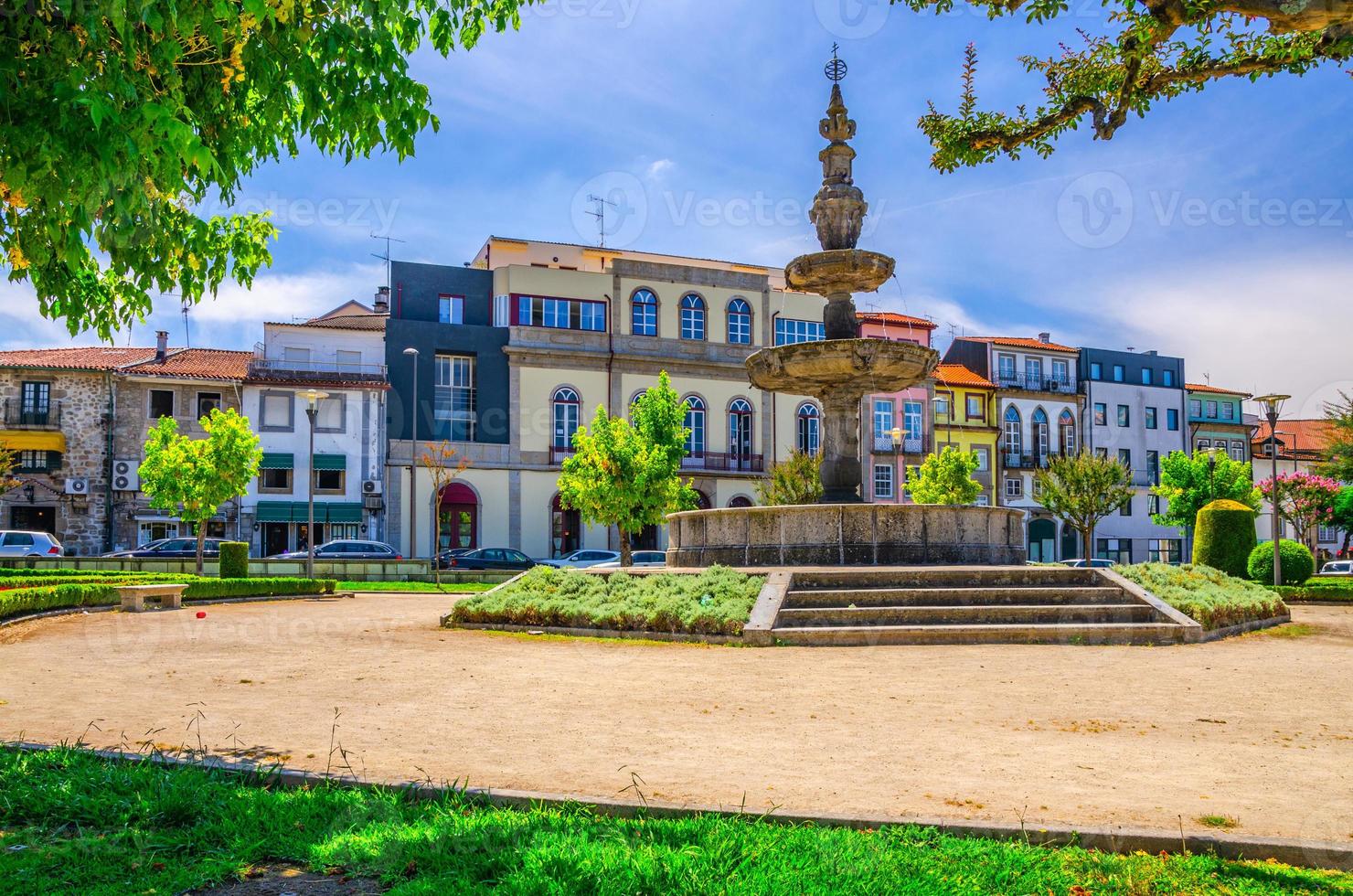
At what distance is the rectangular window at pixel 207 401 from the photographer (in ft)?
140

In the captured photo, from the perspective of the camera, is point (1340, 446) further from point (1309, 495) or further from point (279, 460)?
point (279, 460)

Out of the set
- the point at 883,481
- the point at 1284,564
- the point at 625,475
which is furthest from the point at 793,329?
the point at 1284,564

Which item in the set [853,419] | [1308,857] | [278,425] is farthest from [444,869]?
[278,425]

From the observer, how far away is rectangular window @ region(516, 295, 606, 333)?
45.9 meters

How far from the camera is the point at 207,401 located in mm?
42875

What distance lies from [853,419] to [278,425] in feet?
105

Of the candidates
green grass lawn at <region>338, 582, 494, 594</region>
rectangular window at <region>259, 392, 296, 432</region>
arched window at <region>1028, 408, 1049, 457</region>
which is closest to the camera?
green grass lawn at <region>338, 582, 494, 594</region>

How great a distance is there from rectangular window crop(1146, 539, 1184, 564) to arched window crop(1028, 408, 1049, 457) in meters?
9.00

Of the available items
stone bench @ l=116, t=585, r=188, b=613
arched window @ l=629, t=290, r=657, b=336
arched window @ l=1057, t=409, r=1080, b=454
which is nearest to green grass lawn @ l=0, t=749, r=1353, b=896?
stone bench @ l=116, t=585, r=188, b=613

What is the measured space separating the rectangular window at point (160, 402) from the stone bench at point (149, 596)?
24.3m

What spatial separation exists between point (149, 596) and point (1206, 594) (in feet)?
61.1

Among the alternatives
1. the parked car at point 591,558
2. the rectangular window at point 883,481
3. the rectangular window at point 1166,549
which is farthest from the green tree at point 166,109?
the rectangular window at point 1166,549

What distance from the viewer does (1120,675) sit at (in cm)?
946

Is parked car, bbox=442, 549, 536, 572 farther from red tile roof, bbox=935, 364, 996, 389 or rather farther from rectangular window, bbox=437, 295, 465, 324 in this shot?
red tile roof, bbox=935, 364, 996, 389
